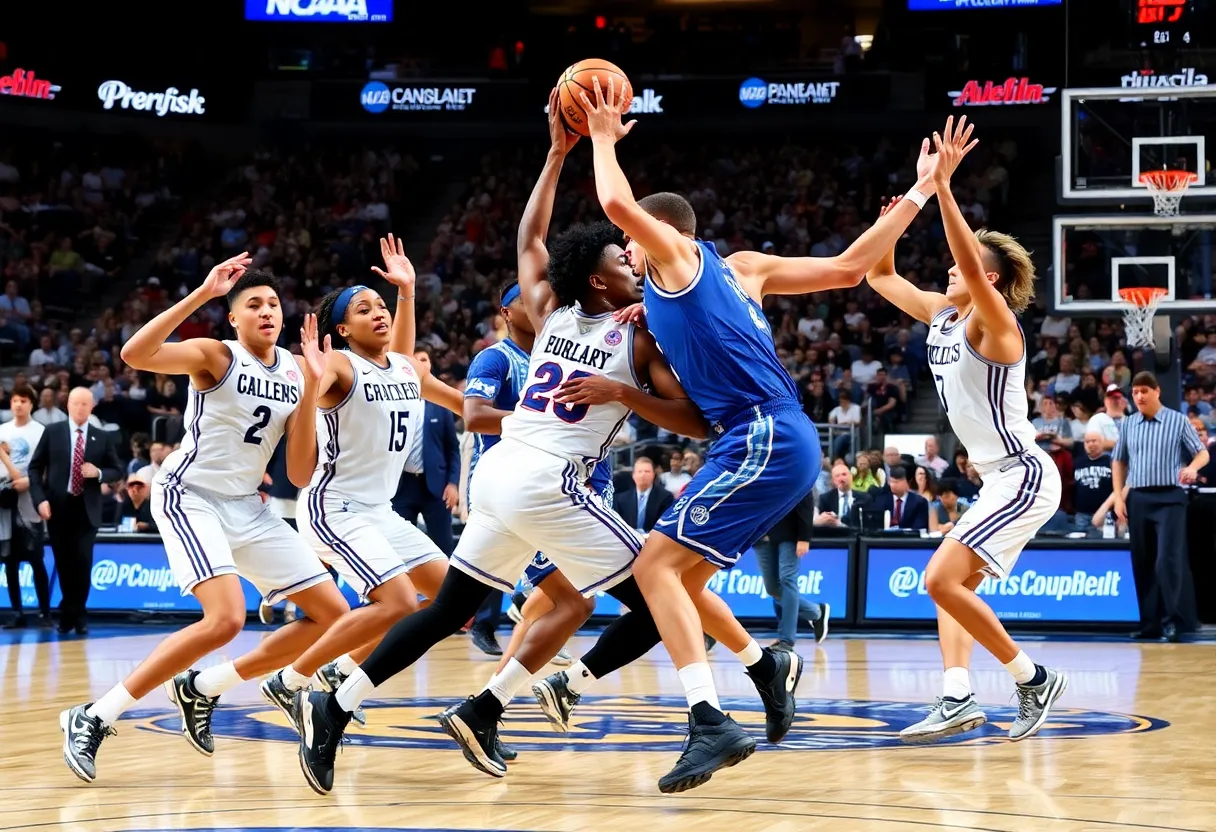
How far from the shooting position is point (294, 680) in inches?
252

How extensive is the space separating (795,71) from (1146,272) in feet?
47.9

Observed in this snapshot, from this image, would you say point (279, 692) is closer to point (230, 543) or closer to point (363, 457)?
point (230, 543)

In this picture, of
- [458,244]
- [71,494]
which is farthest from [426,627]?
[458,244]

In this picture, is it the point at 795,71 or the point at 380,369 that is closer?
the point at 380,369

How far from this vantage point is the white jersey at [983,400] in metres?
6.57

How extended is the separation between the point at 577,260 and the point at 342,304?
164cm

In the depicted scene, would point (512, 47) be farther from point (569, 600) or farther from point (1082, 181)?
point (569, 600)

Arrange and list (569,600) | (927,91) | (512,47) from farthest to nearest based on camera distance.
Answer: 1. (512,47)
2. (927,91)
3. (569,600)

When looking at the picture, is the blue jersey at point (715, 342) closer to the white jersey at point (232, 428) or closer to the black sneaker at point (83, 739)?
the white jersey at point (232, 428)

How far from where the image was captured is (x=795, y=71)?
26.5 m

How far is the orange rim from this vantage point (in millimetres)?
12641

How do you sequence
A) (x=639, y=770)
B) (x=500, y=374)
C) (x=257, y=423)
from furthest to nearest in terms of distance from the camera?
(x=500, y=374) < (x=257, y=423) < (x=639, y=770)

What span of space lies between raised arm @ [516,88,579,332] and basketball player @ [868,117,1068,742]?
4.58 feet

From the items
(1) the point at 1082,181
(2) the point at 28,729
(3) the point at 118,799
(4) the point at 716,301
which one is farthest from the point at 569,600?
(1) the point at 1082,181
